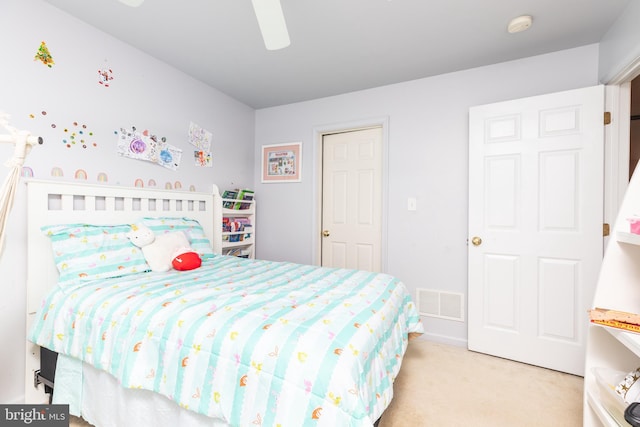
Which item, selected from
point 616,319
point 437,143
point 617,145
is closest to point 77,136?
point 437,143

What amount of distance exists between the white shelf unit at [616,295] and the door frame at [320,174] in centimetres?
171

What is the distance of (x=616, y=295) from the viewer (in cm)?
122

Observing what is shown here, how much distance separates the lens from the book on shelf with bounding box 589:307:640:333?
41.9 inches

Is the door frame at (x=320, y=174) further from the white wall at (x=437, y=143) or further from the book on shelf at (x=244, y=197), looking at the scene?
the book on shelf at (x=244, y=197)

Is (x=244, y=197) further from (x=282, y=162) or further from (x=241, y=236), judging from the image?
(x=282, y=162)

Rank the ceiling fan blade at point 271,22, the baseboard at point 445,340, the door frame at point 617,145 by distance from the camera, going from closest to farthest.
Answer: the ceiling fan blade at point 271,22, the door frame at point 617,145, the baseboard at point 445,340

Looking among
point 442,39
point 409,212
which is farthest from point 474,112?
point 409,212

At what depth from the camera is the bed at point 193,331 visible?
3.22 ft

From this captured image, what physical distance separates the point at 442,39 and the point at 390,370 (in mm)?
2233

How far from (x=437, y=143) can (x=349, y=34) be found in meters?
1.24

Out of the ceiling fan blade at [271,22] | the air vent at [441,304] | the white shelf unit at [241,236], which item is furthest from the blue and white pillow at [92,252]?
the air vent at [441,304]

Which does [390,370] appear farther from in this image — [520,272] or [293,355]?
[520,272]

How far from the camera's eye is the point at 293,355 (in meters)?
0.98

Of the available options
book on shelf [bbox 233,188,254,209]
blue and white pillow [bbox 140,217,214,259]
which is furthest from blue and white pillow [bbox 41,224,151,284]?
book on shelf [bbox 233,188,254,209]
